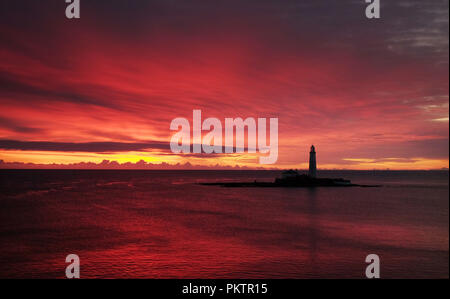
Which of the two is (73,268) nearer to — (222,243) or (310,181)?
A: (222,243)

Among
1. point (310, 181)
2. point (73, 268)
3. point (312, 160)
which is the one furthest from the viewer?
point (310, 181)

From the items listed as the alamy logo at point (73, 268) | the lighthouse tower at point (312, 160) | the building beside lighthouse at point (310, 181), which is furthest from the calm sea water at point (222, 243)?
the building beside lighthouse at point (310, 181)

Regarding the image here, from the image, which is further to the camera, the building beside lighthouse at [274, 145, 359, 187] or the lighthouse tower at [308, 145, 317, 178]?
the building beside lighthouse at [274, 145, 359, 187]

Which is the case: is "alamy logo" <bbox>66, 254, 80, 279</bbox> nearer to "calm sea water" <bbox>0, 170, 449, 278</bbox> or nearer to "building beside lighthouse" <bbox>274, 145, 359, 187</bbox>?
"calm sea water" <bbox>0, 170, 449, 278</bbox>

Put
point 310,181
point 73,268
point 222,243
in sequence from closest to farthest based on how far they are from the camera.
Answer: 1. point 73,268
2. point 222,243
3. point 310,181

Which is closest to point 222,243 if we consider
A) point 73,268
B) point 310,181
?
point 73,268

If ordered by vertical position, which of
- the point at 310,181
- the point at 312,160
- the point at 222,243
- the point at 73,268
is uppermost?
the point at 312,160

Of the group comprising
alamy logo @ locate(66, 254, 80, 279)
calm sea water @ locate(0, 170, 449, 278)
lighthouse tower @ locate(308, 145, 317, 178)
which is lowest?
calm sea water @ locate(0, 170, 449, 278)

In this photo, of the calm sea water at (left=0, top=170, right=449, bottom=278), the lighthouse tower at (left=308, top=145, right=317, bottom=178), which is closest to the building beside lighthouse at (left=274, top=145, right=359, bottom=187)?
the lighthouse tower at (left=308, top=145, right=317, bottom=178)

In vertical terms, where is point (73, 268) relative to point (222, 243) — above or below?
above

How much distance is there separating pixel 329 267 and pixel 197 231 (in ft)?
48.5

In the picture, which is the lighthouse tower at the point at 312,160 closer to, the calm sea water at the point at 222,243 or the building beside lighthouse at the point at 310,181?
the building beside lighthouse at the point at 310,181

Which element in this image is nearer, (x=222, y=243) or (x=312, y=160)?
(x=222, y=243)
